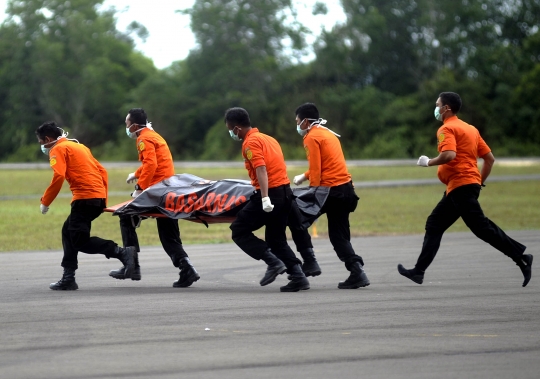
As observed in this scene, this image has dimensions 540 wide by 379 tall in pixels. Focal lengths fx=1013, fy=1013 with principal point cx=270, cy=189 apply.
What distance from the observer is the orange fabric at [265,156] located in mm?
9617

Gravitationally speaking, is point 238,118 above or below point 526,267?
above

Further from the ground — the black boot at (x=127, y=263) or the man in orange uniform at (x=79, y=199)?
the man in orange uniform at (x=79, y=199)

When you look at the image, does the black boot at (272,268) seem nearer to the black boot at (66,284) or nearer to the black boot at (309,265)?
the black boot at (309,265)

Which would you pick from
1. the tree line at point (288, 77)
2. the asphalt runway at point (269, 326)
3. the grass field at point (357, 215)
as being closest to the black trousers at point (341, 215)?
the asphalt runway at point (269, 326)

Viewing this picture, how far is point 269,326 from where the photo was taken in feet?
25.1

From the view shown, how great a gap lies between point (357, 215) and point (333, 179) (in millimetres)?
14430

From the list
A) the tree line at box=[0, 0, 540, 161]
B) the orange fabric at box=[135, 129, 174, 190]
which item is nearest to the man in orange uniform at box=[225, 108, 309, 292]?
the orange fabric at box=[135, 129, 174, 190]

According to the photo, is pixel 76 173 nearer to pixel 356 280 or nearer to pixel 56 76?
pixel 356 280

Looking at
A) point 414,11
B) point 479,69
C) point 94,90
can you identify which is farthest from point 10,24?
point 479,69

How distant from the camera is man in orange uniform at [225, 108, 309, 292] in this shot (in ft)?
32.1

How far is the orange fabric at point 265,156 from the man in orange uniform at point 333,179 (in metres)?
0.34

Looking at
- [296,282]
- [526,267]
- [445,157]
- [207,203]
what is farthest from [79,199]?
[526,267]

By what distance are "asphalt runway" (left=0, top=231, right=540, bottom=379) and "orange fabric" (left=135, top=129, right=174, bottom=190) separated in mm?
1131

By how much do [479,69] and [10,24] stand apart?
4030 centimetres
